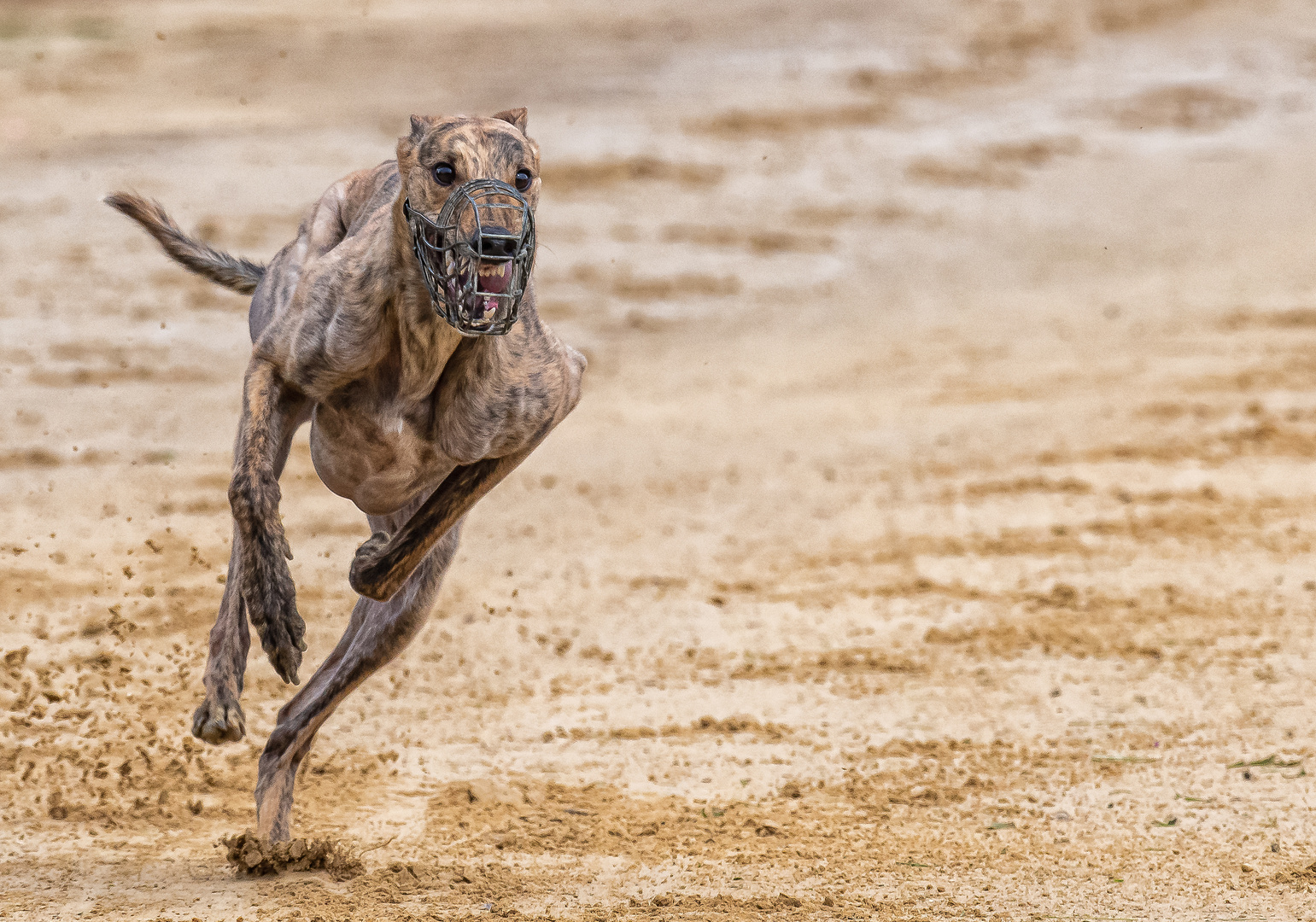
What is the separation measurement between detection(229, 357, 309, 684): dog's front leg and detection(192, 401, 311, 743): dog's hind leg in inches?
3.6

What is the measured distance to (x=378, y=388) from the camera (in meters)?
3.81

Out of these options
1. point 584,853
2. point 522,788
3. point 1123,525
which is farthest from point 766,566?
point 584,853

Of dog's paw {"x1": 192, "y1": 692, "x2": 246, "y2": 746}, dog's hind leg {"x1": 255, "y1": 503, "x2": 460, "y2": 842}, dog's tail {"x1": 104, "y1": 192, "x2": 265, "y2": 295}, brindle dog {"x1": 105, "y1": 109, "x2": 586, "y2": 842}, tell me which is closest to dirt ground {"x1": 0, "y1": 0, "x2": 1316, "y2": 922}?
dog's hind leg {"x1": 255, "y1": 503, "x2": 460, "y2": 842}

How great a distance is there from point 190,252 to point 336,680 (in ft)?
4.88

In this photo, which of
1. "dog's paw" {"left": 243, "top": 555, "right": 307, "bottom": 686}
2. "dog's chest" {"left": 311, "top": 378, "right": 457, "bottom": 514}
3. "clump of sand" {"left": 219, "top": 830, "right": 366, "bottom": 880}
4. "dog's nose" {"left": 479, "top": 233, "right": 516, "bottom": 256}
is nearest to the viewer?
"dog's nose" {"left": 479, "top": 233, "right": 516, "bottom": 256}

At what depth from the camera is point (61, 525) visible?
6.99 meters

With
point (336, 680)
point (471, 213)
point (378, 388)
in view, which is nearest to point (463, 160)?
point (471, 213)

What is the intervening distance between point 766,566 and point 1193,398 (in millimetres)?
3634

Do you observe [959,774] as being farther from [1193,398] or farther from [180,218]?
[180,218]

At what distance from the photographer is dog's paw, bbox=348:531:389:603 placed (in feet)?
12.9

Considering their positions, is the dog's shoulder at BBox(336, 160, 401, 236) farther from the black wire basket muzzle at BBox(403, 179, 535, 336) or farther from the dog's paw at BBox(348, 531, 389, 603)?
the dog's paw at BBox(348, 531, 389, 603)

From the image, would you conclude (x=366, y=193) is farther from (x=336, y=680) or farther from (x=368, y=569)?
(x=336, y=680)

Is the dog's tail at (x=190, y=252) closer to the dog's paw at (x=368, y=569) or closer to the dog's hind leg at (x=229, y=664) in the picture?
the dog's hind leg at (x=229, y=664)

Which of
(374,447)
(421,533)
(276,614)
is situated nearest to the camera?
(276,614)
